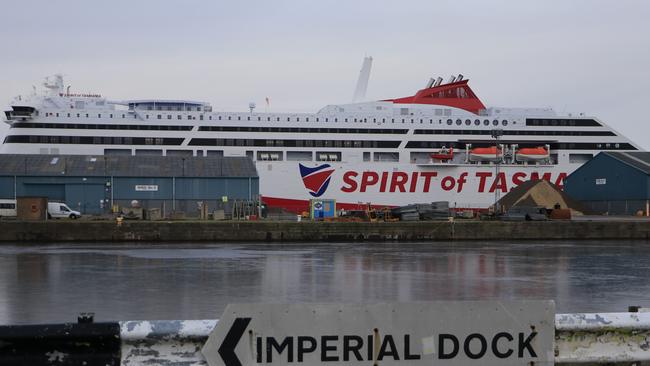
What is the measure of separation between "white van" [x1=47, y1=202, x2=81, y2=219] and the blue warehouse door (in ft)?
7.57

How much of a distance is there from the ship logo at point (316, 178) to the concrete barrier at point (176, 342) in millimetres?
48824

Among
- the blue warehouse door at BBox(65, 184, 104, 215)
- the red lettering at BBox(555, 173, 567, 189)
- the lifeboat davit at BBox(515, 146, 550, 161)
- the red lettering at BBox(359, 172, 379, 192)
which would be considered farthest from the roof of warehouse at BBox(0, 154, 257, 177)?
the red lettering at BBox(555, 173, 567, 189)

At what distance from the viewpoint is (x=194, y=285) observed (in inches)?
563

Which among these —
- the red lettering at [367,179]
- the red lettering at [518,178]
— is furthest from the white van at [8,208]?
the red lettering at [518,178]

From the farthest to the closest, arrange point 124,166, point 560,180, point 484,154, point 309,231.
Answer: point 560,180 < point 484,154 < point 124,166 < point 309,231

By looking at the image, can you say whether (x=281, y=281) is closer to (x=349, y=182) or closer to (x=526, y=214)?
(x=526, y=214)

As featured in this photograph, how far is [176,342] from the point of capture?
11.4ft

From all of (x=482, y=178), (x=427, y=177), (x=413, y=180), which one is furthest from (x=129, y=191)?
(x=482, y=178)

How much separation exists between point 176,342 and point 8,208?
139 ft

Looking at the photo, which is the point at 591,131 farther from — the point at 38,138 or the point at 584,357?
the point at 584,357

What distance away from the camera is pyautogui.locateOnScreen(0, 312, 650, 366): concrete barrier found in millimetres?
3312

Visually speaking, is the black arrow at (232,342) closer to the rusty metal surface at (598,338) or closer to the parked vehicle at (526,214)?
the rusty metal surface at (598,338)

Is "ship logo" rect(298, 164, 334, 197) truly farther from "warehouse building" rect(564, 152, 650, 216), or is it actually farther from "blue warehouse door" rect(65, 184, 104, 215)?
"warehouse building" rect(564, 152, 650, 216)

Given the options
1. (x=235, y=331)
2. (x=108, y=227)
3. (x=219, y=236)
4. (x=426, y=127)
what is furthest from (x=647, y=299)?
(x=426, y=127)
